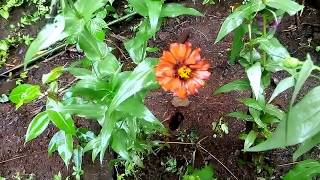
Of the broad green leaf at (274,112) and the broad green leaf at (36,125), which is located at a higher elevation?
the broad green leaf at (36,125)

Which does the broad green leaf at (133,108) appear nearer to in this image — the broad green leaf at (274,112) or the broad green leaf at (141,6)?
the broad green leaf at (141,6)

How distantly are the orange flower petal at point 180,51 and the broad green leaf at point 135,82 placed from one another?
11cm

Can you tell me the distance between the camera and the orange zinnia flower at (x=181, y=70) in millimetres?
1091

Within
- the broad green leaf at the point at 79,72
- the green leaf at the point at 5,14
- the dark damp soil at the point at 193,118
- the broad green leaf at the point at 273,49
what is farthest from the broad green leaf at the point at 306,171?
the green leaf at the point at 5,14

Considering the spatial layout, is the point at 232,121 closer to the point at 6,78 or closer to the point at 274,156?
the point at 274,156

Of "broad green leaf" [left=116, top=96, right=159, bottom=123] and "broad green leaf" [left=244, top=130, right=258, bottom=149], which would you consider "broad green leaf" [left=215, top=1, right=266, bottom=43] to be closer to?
"broad green leaf" [left=116, top=96, right=159, bottom=123]

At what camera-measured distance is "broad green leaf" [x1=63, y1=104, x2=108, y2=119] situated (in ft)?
4.25

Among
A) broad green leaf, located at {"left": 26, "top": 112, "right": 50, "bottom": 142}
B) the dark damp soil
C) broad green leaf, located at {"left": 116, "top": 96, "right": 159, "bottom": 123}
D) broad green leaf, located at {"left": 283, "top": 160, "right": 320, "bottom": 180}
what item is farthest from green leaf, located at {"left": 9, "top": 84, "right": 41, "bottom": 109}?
broad green leaf, located at {"left": 283, "top": 160, "right": 320, "bottom": 180}

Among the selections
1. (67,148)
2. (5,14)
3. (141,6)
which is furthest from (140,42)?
(5,14)

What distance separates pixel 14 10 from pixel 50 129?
77cm

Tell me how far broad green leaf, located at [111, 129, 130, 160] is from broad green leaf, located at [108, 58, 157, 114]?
0.21 metres

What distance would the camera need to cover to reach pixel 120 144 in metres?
1.39

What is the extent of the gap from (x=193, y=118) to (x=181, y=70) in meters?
0.76

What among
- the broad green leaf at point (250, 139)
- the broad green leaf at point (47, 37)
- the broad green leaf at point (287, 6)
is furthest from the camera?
the broad green leaf at point (250, 139)
